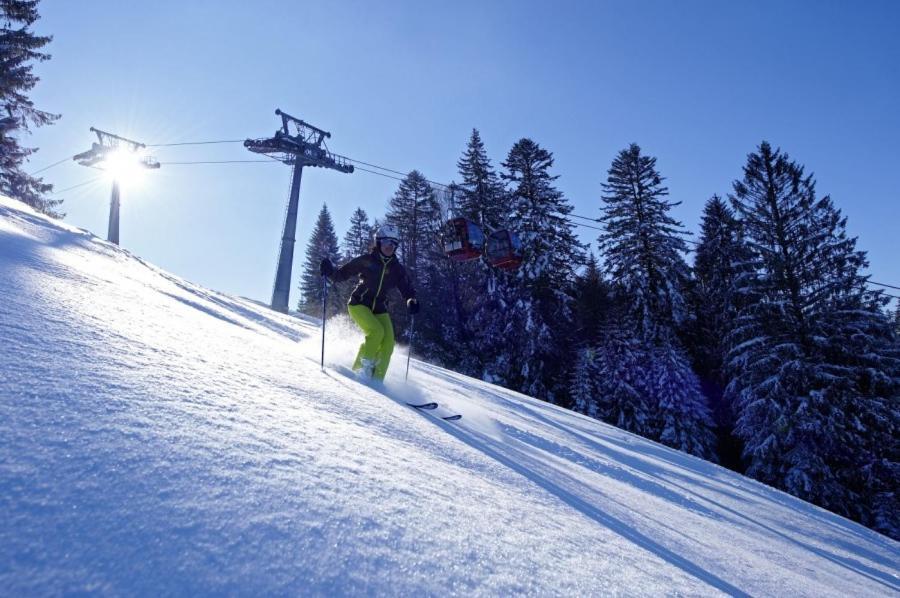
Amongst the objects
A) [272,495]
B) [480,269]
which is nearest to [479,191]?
[480,269]

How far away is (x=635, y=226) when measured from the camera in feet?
83.9

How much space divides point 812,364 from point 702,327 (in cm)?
909

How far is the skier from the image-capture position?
5.49m

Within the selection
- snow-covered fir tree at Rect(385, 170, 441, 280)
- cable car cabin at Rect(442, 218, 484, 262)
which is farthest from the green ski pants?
snow-covered fir tree at Rect(385, 170, 441, 280)

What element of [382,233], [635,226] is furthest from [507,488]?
[635,226]

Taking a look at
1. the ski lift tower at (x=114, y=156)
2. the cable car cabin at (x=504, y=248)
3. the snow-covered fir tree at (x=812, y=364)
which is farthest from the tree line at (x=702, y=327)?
the ski lift tower at (x=114, y=156)

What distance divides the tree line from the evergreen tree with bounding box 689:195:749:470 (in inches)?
4.5

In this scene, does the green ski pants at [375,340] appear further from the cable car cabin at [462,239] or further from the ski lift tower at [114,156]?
the ski lift tower at [114,156]

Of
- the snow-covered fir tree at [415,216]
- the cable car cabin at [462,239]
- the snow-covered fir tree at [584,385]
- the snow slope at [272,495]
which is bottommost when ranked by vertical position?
the snow-covered fir tree at [584,385]

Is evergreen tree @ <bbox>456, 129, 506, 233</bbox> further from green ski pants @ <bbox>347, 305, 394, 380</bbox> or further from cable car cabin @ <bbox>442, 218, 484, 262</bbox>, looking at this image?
green ski pants @ <bbox>347, 305, 394, 380</bbox>

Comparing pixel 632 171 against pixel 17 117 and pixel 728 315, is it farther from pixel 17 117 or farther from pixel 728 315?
pixel 17 117

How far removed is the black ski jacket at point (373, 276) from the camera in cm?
602

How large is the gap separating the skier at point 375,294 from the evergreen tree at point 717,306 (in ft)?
67.2

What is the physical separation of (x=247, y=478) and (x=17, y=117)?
101 ft
